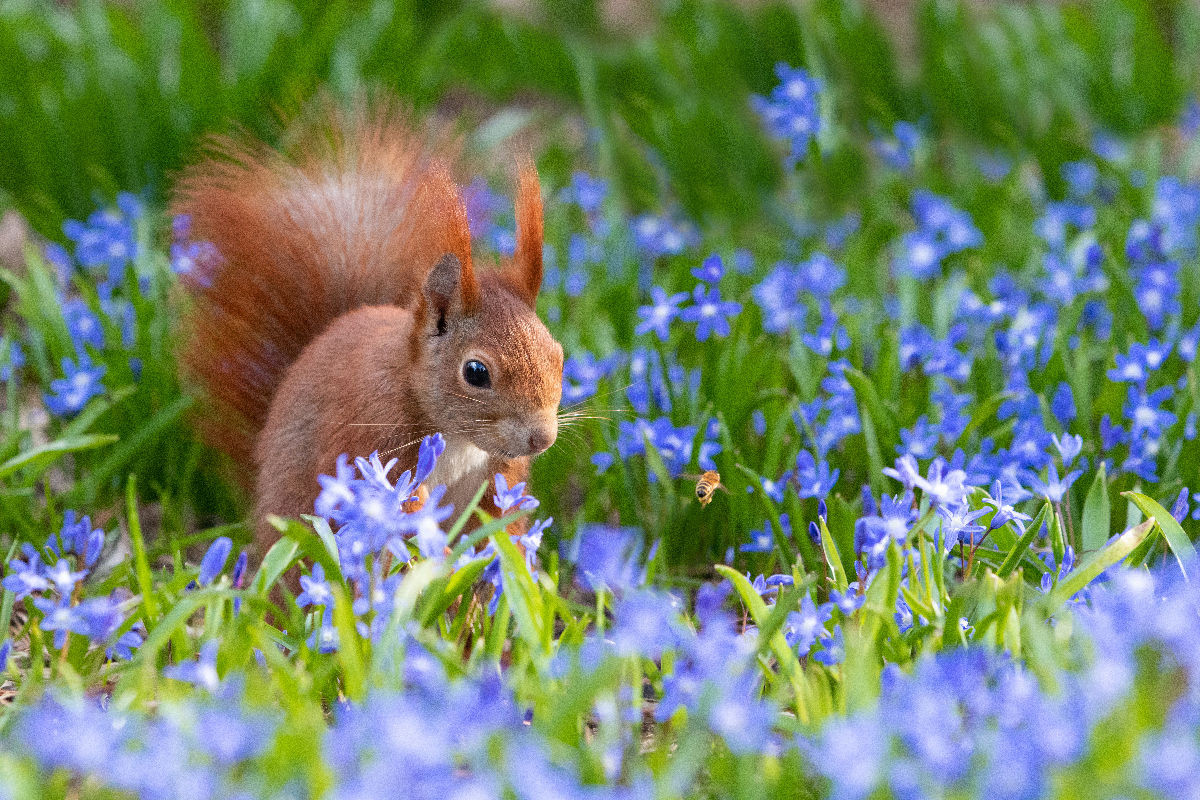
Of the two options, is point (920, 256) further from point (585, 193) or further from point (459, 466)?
point (459, 466)

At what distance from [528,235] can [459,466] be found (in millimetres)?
388

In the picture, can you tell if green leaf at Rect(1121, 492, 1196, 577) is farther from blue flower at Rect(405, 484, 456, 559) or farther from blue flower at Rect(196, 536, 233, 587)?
blue flower at Rect(196, 536, 233, 587)

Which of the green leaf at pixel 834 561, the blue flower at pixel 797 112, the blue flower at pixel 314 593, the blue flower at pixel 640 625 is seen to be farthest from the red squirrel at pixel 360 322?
the blue flower at pixel 797 112

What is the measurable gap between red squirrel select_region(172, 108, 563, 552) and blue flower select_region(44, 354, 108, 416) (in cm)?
31

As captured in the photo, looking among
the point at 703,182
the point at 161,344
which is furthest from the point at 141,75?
the point at 703,182

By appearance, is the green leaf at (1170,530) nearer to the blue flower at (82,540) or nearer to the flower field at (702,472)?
the flower field at (702,472)

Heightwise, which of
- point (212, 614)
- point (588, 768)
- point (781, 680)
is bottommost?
point (588, 768)

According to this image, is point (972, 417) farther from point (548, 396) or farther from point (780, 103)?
point (780, 103)

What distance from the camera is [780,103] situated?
424 cm

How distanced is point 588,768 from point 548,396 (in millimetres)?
714

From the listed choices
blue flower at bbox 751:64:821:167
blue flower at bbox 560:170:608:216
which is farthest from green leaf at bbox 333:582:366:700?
blue flower at bbox 751:64:821:167

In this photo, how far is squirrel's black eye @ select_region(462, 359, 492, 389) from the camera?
1.89 metres

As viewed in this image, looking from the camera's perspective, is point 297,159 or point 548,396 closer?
point 548,396

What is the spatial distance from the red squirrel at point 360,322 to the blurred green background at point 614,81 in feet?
4.97
